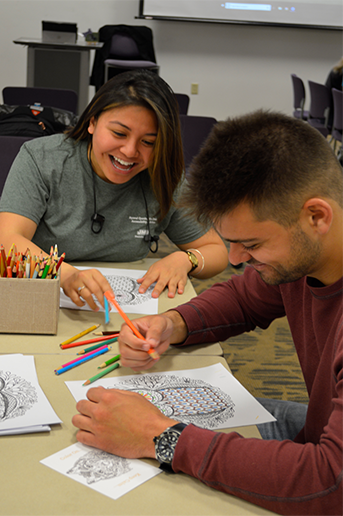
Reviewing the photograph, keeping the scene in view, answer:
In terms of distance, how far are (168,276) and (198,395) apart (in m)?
0.53

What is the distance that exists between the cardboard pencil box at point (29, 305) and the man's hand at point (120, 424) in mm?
325

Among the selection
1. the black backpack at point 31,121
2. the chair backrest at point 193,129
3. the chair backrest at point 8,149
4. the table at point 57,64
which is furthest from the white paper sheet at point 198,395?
the table at point 57,64

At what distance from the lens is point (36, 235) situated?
5.19 ft

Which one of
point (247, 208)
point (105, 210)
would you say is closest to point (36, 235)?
point (105, 210)

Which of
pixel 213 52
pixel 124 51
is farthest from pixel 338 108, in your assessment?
pixel 124 51

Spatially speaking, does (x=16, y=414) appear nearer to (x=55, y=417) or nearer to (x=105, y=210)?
(x=55, y=417)

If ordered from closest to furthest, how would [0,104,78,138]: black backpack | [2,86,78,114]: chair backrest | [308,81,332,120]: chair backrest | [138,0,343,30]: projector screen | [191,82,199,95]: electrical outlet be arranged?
[0,104,78,138]: black backpack < [2,86,78,114]: chair backrest < [308,81,332,120]: chair backrest < [138,0,343,30]: projector screen < [191,82,199,95]: electrical outlet

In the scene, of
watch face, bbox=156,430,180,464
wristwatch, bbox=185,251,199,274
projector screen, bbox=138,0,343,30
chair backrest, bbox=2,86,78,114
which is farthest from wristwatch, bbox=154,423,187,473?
projector screen, bbox=138,0,343,30

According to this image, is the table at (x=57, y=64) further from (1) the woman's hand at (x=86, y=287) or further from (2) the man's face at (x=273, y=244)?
(2) the man's face at (x=273, y=244)

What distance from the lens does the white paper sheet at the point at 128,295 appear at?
4.24 ft

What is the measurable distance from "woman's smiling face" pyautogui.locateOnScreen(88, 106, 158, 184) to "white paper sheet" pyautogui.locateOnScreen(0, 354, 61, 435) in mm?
684

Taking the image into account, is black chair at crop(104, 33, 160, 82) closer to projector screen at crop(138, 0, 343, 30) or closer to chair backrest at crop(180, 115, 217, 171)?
projector screen at crop(138, 0, 343, 30)

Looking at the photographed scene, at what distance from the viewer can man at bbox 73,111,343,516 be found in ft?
2.33

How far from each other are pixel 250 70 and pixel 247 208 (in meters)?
6.57
